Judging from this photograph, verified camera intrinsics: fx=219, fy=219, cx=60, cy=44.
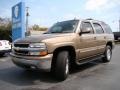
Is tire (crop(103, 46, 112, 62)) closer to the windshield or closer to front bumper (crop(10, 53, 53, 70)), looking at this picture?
the windshield

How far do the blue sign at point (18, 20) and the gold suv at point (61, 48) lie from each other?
8.98m

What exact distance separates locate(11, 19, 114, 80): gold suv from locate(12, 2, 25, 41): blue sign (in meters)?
8.98

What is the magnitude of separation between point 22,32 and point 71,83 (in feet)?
36.4

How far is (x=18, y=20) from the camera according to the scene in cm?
1719

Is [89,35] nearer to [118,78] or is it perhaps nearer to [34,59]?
[118,78]

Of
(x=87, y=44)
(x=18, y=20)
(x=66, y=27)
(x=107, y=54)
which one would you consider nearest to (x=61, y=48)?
(x=66, y=27)

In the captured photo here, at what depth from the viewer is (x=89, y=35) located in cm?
768

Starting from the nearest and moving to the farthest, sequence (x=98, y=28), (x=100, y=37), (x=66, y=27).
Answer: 1. (x=66, y=27)
2. (x=100, y=37)
3. (x=98, y=28)

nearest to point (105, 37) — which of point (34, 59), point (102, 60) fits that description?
point (102, 60)

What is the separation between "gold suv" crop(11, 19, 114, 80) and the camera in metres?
5.87

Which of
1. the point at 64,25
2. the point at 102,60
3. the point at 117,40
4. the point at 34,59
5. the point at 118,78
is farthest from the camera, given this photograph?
the point at 117,40

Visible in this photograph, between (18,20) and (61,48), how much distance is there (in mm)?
11480

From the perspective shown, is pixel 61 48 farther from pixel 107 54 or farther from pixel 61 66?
pixel 107 54

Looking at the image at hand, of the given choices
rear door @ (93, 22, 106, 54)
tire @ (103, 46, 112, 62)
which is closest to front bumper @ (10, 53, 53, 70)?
rear door @ (93, 22, 106, 54)
